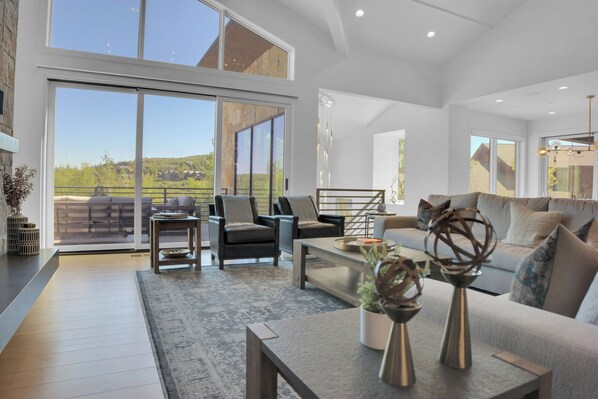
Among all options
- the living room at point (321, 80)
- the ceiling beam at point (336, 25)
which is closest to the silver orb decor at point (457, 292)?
the living room at point (321, 80)

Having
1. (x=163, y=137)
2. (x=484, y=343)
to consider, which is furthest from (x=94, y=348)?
(x=163, y=137)

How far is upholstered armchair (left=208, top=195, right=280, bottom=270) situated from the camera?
4078mm

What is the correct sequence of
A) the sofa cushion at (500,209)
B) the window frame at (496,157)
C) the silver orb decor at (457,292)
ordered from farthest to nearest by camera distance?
the window frame at (496,157), the sofa cushion at (500,209), the silver orb decor at (457,292)

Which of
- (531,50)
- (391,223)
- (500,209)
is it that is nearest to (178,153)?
(391,223)

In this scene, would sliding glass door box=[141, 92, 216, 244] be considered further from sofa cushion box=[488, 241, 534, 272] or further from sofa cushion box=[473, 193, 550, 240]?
sofa cushion box=[488, 241, 534, 272]

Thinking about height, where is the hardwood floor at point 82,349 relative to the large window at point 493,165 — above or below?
below

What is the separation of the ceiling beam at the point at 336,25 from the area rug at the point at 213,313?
3.69 m

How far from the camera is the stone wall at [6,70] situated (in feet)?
9.91

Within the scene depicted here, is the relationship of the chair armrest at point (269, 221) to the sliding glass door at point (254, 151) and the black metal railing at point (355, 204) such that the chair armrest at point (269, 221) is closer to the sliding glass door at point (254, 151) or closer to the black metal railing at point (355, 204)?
the sliding glass door at point (254, 151)

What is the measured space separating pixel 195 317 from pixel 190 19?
459 cm

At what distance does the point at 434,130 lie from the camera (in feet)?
23.2

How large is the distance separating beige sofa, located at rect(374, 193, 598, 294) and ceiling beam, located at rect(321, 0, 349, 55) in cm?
291

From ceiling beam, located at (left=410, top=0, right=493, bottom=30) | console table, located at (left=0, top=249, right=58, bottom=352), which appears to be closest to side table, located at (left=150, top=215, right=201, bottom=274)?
console table, located at (left=0, top=249, right=58, bottom=352)

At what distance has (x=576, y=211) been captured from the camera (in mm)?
3148
